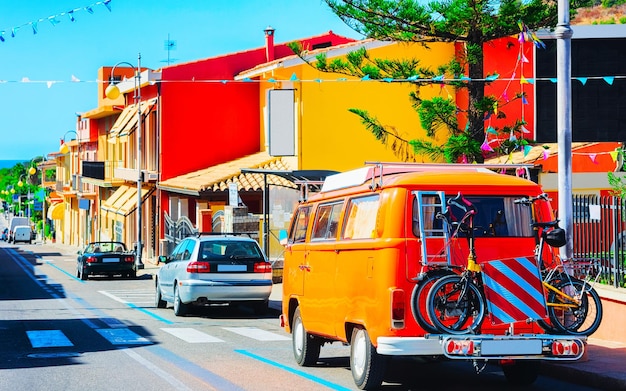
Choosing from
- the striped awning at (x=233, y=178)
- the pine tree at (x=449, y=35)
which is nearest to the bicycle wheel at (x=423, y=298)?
the pine tree at (x=449, y=35)

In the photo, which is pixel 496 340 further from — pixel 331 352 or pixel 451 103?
pixel 451 103

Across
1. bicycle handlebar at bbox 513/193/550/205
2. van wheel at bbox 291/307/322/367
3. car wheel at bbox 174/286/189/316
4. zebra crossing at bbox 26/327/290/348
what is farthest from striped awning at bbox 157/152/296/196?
bicycle handlebar at bbox 513/193/550/205

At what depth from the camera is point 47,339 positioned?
56.9 ft

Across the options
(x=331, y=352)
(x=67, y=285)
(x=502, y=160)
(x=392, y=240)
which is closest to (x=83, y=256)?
(x=67, y=285)

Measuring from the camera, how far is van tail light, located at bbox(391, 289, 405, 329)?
10.5 m

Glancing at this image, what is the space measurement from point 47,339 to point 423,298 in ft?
28.9

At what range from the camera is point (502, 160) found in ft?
106

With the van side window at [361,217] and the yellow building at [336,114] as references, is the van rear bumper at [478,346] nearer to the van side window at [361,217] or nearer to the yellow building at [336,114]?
the van side window at [361,217]

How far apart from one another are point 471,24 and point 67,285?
16.6 m

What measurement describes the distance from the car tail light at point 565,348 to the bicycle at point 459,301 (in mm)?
798

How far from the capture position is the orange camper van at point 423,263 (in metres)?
10.4

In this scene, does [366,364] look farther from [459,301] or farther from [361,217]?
[361,217]

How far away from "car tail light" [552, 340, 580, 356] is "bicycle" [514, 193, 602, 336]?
7.0 inches

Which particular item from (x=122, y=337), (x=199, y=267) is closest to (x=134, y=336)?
(x=122, y=337)
